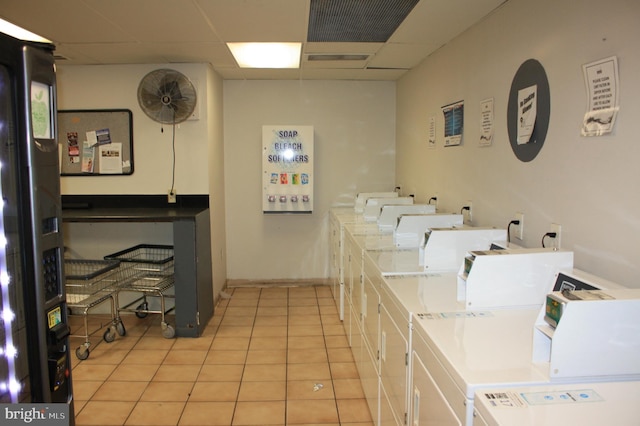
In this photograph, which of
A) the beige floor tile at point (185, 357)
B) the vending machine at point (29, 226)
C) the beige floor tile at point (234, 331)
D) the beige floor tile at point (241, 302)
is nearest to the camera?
the vending machine at point (29, 226)

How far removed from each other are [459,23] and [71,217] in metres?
3.37

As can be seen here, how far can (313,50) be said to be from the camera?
3.68m

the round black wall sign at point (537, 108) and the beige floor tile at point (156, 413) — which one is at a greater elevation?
the round black wall sign at point (537, 108)

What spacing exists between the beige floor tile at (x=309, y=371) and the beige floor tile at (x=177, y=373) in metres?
0.68

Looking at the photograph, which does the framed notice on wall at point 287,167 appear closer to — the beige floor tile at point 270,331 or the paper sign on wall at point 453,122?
the beige floor tile at point 270,331

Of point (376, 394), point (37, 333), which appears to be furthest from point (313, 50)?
point (37, 333)

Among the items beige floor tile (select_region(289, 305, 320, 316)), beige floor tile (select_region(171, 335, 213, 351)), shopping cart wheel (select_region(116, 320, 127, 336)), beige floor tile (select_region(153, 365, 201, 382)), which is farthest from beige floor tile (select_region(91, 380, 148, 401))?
beige floor tile (select_region(289, 305, 320, 316))

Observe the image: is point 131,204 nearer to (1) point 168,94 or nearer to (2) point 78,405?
(1) point 168,94

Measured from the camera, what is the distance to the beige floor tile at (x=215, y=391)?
9.04ft

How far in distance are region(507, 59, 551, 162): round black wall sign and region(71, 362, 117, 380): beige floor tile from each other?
3.09 m

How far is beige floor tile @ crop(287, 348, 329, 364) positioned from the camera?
3.29 meters

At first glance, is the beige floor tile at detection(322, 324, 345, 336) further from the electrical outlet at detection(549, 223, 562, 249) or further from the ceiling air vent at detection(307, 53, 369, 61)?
the ceiling air vent at detection(307, 53, 369, 61)

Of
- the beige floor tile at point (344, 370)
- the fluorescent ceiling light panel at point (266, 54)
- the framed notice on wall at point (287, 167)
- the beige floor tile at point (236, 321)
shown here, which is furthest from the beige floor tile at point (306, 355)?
the fluorescent ceiling light panel at point (266, 54)

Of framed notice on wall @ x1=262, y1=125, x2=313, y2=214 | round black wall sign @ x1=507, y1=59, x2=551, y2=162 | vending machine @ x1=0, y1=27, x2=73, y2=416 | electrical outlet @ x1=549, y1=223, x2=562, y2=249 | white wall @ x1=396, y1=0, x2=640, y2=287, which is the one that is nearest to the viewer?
vending machine @ x1=0, y1=27, x2=73, y2=416
